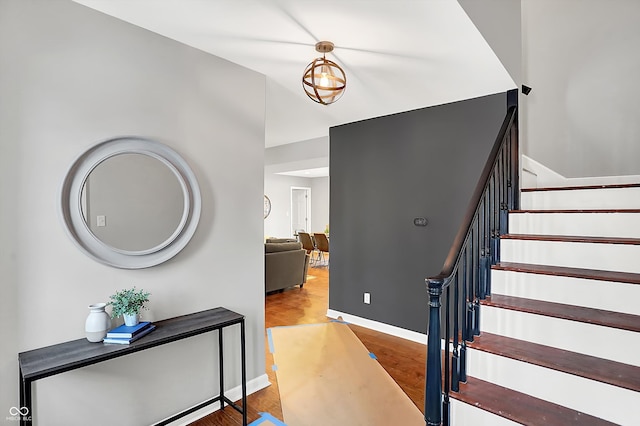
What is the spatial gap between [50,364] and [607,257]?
310 centimetres

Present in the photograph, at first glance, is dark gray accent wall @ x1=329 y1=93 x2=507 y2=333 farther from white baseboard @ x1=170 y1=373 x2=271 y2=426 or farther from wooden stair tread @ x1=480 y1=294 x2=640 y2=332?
white baseboard @ x1=170 y1=373 x2=271 y2=426

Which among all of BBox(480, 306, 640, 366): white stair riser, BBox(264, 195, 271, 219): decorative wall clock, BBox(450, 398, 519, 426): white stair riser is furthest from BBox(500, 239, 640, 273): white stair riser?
BBox(264, 195, 271, 219): decorative wall clock

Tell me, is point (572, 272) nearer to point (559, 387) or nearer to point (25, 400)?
point (559, 387)

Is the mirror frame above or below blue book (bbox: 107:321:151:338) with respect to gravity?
above

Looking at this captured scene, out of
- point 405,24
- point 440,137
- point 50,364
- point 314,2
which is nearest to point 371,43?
point 405,24

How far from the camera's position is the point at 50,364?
1.46 metres

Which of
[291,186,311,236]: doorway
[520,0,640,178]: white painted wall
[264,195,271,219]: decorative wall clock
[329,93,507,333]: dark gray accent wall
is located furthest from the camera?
[291,186,311,236]: doorway

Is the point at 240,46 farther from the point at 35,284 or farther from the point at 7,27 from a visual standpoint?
the point at 35,284

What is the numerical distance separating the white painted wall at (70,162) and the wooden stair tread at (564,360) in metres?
1.73

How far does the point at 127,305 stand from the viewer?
5.85ft

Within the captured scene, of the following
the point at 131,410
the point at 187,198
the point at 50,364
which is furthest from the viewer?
the point at 187,198

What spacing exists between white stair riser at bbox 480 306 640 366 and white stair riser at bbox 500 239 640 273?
582mm

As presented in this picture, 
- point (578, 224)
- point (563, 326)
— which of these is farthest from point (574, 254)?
point (563, 326)

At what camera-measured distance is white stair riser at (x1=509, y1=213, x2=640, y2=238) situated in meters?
2.18
